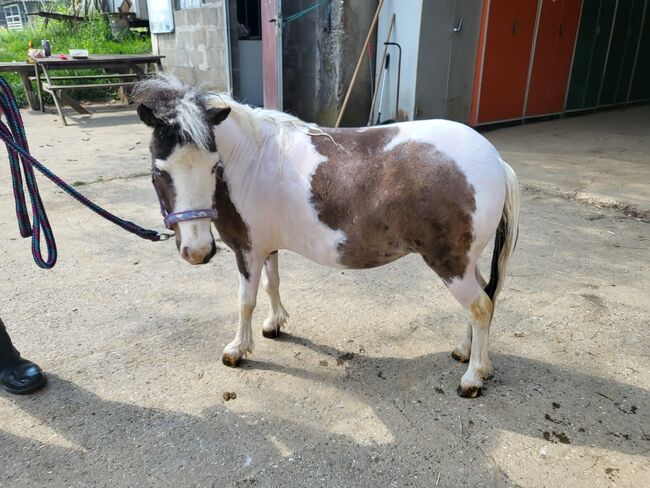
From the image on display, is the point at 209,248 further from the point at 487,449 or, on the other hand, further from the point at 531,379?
the point at 531,379

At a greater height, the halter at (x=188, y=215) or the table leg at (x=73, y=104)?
the halter at (x=188, y=215)

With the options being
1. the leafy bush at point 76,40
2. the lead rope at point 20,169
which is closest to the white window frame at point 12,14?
the leafy bush at point 76,40

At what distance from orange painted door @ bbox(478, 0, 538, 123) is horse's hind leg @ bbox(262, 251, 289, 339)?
20.0 feet

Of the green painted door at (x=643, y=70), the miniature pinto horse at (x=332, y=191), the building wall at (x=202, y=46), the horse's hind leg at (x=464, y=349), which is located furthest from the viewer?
the green painted door at (x=643, y=70)

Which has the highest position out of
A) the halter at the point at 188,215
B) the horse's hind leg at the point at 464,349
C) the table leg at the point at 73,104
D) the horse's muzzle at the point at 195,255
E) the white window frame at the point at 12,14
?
the white window frame at the point at 12,14

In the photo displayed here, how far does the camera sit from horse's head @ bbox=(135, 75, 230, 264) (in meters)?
1.84

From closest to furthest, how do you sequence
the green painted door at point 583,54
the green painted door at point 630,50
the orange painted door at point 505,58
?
1. the orange painted door at point 505,58
2. the green painted door at point 583,54
3. the green painted door at point 630,50

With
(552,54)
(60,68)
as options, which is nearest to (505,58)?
(552,54)

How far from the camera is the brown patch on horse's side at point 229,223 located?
2.14 metres

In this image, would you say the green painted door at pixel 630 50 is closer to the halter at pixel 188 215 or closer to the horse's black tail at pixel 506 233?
the horse's black tail at pixel 506 233

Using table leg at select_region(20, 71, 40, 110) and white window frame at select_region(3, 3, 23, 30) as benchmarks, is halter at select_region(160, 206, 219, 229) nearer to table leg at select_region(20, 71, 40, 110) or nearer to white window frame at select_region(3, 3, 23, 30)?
table leg at select_region(20, 71, 40, 110)

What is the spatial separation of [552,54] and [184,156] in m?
8.39

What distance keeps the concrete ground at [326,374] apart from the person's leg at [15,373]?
2.0 inches

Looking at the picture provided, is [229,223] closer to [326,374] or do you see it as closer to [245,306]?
[245,306]
